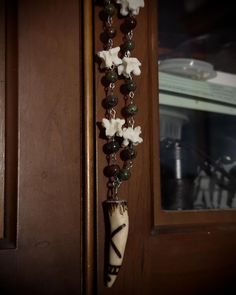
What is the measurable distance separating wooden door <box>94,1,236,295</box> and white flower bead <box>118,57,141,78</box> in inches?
1.0

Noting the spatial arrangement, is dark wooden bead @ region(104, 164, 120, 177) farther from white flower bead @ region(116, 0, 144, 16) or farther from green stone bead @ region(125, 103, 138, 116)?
white flower bead @ region(116, 0, 144, 16)

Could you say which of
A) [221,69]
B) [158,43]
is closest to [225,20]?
[221,69]

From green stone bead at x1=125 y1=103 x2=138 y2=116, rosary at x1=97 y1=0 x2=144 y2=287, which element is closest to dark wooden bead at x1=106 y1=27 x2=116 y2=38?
rosary at x1=97 y1=0 x2=144 y2=287

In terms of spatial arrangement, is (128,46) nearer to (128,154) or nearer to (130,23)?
(130,23)

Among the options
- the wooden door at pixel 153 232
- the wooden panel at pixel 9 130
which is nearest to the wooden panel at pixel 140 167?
the wooden door at pixel 153 232

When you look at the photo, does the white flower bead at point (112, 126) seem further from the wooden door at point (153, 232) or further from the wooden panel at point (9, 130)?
the wooden panel at point (9, 130)

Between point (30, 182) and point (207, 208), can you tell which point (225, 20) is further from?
point (30, 182)

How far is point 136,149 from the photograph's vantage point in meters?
0.49

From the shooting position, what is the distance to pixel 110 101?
0.46 metres

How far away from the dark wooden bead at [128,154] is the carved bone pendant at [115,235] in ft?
0.22

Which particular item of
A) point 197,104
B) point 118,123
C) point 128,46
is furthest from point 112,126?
point 197,104

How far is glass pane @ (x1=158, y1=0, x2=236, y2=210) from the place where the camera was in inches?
21.9

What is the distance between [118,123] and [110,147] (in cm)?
4

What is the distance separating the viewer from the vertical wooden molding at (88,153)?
0.44 metres
